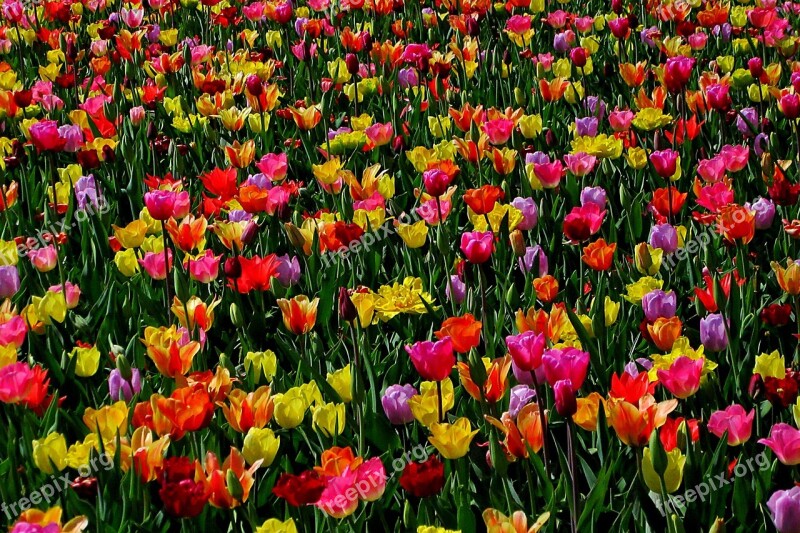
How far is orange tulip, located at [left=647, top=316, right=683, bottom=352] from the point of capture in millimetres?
2148

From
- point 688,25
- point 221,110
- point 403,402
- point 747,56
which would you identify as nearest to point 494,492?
point 403,402

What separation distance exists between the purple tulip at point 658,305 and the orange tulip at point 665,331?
13 cm

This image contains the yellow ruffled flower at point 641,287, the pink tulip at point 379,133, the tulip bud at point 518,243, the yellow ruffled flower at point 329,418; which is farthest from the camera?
the pink tulip at point 379,133

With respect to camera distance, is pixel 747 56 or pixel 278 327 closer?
pixel 278 327

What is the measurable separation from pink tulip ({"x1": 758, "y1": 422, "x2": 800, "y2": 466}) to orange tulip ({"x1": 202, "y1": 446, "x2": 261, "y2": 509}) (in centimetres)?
83

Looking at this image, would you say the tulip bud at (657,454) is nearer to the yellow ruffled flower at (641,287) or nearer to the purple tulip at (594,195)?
the yellow ruffled flower at (641,287)

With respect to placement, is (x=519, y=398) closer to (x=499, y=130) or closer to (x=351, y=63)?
(x=499, y=130)

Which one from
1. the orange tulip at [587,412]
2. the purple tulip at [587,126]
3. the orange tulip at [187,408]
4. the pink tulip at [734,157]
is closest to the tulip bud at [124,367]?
the orange tulip at [187,408]

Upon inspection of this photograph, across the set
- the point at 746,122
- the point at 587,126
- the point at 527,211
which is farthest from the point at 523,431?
the point at 746,122

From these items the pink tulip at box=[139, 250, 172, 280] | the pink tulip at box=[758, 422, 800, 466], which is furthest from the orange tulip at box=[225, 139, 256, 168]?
the pink tulip at box=[758, 422, 800, 466]

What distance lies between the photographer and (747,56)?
4977 mm

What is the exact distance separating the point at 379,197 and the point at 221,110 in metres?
1.11

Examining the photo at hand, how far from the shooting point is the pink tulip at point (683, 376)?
1.92 metres

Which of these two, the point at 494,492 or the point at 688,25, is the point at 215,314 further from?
the point at 688,25
